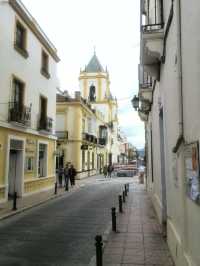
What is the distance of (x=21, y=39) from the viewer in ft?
57.6

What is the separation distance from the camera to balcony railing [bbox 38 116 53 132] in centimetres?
1989

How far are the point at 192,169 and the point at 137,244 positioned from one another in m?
4.19

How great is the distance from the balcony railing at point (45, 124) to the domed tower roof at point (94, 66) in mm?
38003

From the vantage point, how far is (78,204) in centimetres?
Answer: 1568

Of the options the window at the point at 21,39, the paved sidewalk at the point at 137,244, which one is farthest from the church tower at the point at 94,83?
the paved sidewalk at the point at 137,244

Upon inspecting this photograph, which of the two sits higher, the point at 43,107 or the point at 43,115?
the point at 43,107

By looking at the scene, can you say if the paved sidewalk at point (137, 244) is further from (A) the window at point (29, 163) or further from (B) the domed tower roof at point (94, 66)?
(B) the domed tower roof at point (94, 66)

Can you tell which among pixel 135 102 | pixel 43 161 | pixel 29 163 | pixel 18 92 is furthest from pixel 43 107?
pixel 135 102

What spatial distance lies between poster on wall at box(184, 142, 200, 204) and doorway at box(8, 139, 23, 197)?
13210 millimetres

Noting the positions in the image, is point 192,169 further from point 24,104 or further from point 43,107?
point 43,107

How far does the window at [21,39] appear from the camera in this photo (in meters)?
16.8

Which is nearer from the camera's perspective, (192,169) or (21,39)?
(192,169)

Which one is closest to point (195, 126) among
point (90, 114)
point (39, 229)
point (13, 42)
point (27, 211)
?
point (39, 229)

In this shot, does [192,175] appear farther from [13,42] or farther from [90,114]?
[90,114]
